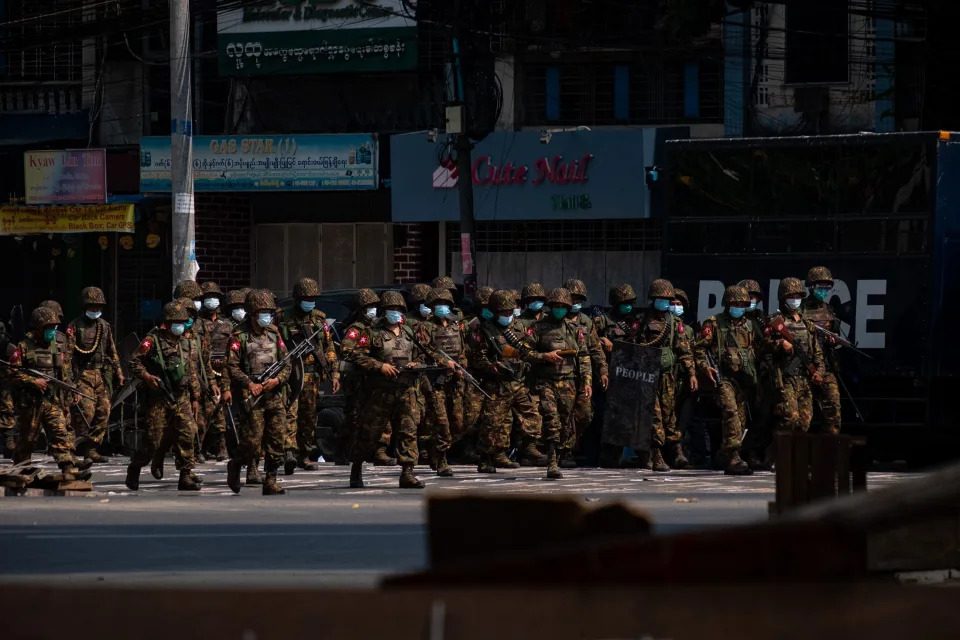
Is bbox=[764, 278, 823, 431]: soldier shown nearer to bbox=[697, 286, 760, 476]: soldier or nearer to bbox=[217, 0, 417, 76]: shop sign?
bbox=[697, 286, 760, 476]: soldier

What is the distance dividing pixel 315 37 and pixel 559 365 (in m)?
11.9

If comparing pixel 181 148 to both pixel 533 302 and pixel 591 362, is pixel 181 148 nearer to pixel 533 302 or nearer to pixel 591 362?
pixel 533 302

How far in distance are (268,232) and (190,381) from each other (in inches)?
574

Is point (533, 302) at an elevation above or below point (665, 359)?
above

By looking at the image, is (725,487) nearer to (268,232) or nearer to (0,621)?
(0,621)

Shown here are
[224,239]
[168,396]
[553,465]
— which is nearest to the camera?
[168,396]

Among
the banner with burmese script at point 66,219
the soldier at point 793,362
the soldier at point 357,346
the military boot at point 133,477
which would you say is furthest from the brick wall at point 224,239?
the soldier at point 793,362

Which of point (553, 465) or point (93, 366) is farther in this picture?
point (93, 366)

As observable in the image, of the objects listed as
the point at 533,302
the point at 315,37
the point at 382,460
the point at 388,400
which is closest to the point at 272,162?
the point at 315,37

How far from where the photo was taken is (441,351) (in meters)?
18.1

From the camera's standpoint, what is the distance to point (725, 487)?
16.4 metres

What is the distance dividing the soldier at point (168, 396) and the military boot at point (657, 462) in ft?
15.2

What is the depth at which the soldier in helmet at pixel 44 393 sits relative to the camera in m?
16.7

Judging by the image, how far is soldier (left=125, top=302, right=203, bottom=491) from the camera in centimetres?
1647
